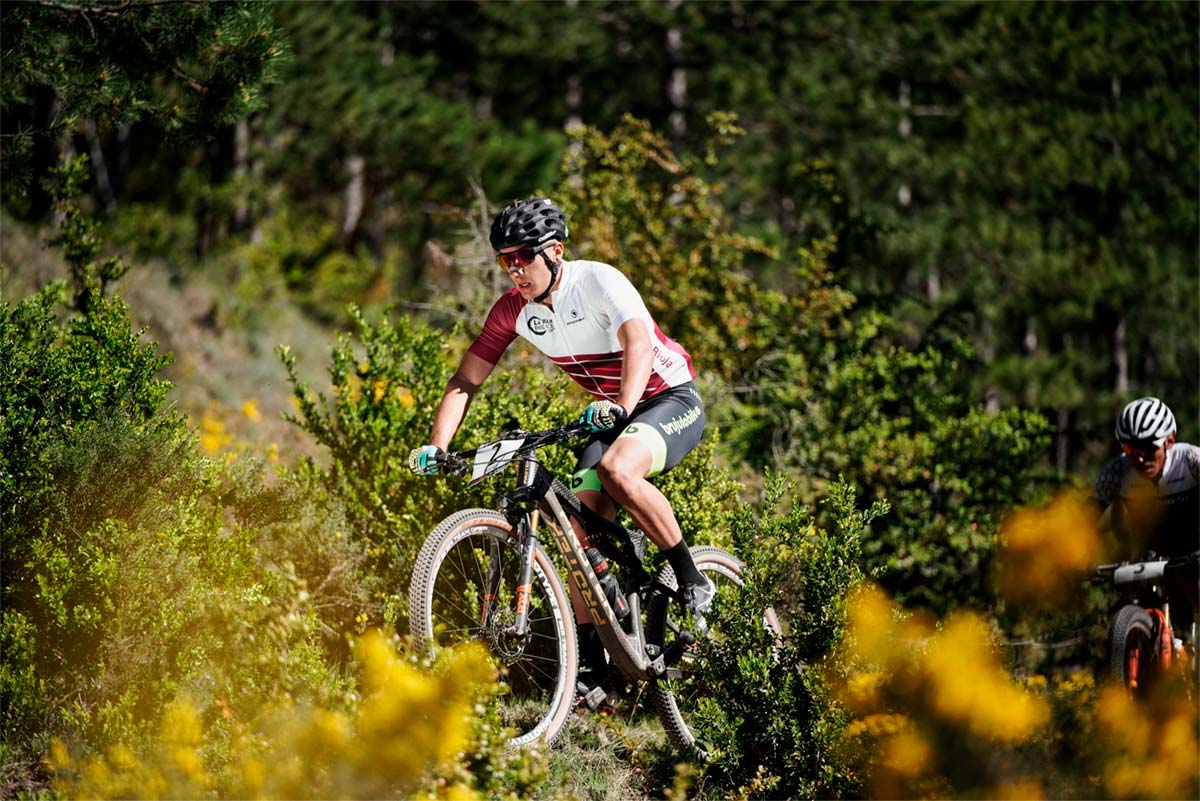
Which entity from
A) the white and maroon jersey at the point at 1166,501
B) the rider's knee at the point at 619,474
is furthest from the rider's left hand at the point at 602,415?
the white and maroon jersey at the point at 1166,501

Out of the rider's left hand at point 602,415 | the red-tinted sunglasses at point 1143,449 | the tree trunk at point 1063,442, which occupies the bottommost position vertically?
the tree trunk at point 1063,442

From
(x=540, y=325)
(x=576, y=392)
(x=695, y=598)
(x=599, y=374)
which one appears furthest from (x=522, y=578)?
(x=576, y=392)

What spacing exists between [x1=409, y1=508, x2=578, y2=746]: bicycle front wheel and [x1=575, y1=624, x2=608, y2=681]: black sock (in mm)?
126

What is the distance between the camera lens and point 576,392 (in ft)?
23.1

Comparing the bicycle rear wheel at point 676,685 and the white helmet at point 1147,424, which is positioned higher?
the white helmet at point 1147,424

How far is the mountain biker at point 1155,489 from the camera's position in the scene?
219 inches

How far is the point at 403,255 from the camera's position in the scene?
26.6 m

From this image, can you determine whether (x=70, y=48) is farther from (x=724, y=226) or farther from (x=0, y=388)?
(x=724, y=226)

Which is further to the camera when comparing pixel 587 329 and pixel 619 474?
pixel 587 329

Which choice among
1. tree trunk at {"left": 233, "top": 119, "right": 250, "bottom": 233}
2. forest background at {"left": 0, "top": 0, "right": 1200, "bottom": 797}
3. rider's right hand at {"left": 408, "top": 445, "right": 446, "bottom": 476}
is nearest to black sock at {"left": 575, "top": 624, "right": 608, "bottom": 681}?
forest background at {"left": 0, "top": 0, "right": 1200, "bottom": 797}

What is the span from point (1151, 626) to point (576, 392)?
3520mm

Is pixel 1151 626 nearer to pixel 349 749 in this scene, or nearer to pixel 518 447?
pixel 518 447

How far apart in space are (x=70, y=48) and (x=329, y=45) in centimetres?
1236

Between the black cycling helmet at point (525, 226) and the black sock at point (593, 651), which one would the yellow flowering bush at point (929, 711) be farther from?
the black cycling helmet at point (525, 226)
